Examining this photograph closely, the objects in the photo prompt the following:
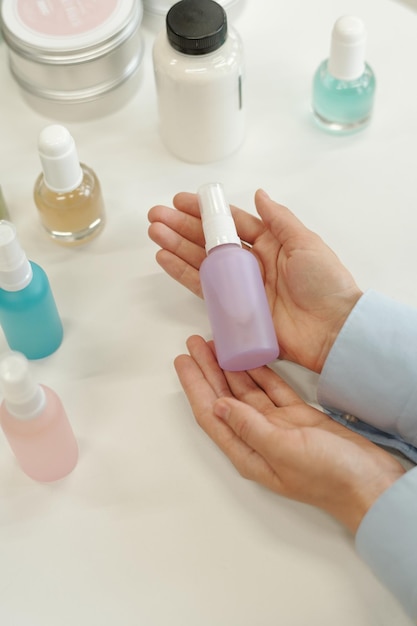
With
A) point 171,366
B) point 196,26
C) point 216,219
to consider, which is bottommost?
point 171,366

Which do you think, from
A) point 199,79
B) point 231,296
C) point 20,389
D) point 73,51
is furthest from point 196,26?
point 20,389

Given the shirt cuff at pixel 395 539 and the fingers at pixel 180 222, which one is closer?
the shirt cuff at pixel 395 539

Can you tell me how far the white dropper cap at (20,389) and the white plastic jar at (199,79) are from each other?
328mm

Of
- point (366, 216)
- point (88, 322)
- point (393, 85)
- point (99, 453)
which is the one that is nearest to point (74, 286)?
point (88, 322)

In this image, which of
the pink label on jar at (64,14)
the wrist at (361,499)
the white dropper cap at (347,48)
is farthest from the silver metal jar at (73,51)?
the wrist at (361,499)

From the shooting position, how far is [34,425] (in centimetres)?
60

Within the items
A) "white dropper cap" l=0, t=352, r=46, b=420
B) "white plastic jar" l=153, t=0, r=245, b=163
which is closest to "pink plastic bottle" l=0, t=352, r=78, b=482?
"white dropper cap" l=0, t=352, r=46, b=420

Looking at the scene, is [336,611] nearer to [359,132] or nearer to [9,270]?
[9,270]

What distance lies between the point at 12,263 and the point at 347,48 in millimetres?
393

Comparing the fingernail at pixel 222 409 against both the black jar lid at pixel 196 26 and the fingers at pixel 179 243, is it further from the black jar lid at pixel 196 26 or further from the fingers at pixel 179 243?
the black jar lid at pixel 196 26

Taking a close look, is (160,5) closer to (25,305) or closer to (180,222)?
(180,222)

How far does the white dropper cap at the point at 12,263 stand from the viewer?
61 centimetres

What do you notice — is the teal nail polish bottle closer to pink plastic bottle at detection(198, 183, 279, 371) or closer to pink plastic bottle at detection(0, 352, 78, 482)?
pink plastic bottle at detection(198, 183, 279, 371)

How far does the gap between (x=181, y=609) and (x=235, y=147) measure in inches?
18.2
